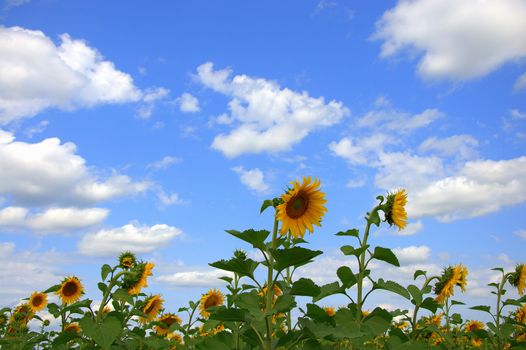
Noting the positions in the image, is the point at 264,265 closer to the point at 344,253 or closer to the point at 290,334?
the point at 290,334

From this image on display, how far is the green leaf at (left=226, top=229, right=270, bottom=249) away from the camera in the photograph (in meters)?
3.36

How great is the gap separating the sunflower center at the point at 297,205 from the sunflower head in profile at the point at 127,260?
2580 mm

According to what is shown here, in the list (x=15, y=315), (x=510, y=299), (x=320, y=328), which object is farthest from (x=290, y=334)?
(x=15, y=315)

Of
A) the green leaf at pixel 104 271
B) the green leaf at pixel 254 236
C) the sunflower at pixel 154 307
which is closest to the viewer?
the green leaf at pixel 254 236

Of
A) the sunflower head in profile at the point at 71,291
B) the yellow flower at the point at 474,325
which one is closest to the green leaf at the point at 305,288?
the sunflower head in profile at the point at 71,291

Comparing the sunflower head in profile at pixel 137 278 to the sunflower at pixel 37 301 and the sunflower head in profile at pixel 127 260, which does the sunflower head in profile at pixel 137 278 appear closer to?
the sunflower head in profile at pixel 127 260

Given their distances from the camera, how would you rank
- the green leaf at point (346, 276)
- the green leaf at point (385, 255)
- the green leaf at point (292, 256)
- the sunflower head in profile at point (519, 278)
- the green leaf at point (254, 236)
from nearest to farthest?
1. the green leaf at point (292, 256)
2. the green leaf at point (254, 236)
3. the green leaf at point (385, 255)
4. the green leaf at point (346, 276)
5. the sunflower head in profile at point (519, 278)

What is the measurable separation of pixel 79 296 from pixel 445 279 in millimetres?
5319

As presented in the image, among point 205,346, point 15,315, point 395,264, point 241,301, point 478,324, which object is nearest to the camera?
point 241,301

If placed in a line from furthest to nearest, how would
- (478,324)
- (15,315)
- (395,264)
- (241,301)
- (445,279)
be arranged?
(15,315), (478,324), (445,279), (395,264), (241,301)

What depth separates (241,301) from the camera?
10.9ft

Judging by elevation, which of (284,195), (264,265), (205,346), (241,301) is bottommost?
(205,346)

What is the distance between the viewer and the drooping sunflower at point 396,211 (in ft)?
15.3

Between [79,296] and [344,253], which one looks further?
[79,296]
